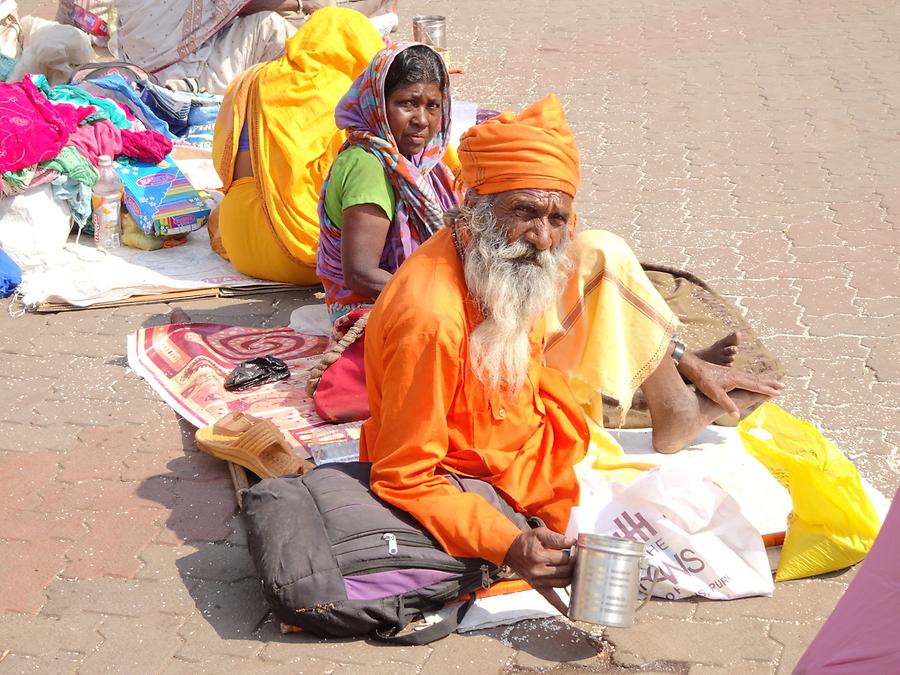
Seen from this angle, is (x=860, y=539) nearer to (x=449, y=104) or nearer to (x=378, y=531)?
(x=378, y=531)

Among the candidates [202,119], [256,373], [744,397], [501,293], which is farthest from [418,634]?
[202,119]

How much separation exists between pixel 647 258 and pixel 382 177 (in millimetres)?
1843

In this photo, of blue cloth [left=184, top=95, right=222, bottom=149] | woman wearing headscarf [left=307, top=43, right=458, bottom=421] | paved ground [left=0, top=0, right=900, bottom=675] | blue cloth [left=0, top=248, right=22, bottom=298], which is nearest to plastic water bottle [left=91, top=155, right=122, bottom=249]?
Answer: blue cloth [left=0, top=248, right=22, bottom=298]

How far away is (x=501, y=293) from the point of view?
126 inches

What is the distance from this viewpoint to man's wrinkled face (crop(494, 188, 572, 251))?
3258 mm

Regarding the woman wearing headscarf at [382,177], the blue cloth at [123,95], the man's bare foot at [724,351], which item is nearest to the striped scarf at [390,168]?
the woman wearing headscarf at [382,177]

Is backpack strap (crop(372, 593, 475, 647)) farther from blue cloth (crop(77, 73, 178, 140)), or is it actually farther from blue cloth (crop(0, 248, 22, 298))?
blue cloth (crop(77, 73, 178, 140))

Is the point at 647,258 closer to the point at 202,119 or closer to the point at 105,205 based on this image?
the point at 105,205

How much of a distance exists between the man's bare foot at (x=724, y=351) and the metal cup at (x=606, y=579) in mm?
1479

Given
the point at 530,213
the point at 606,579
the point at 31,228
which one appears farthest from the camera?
the point at 31,228

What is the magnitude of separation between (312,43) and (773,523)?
3686 mm

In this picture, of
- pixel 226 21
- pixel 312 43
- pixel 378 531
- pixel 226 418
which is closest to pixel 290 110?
pixel 312 43

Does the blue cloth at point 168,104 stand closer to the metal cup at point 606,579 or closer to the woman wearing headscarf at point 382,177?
the woman wearing headscarf at point 382,177

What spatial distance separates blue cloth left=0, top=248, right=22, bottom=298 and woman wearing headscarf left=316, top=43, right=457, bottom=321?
192 centimetres
